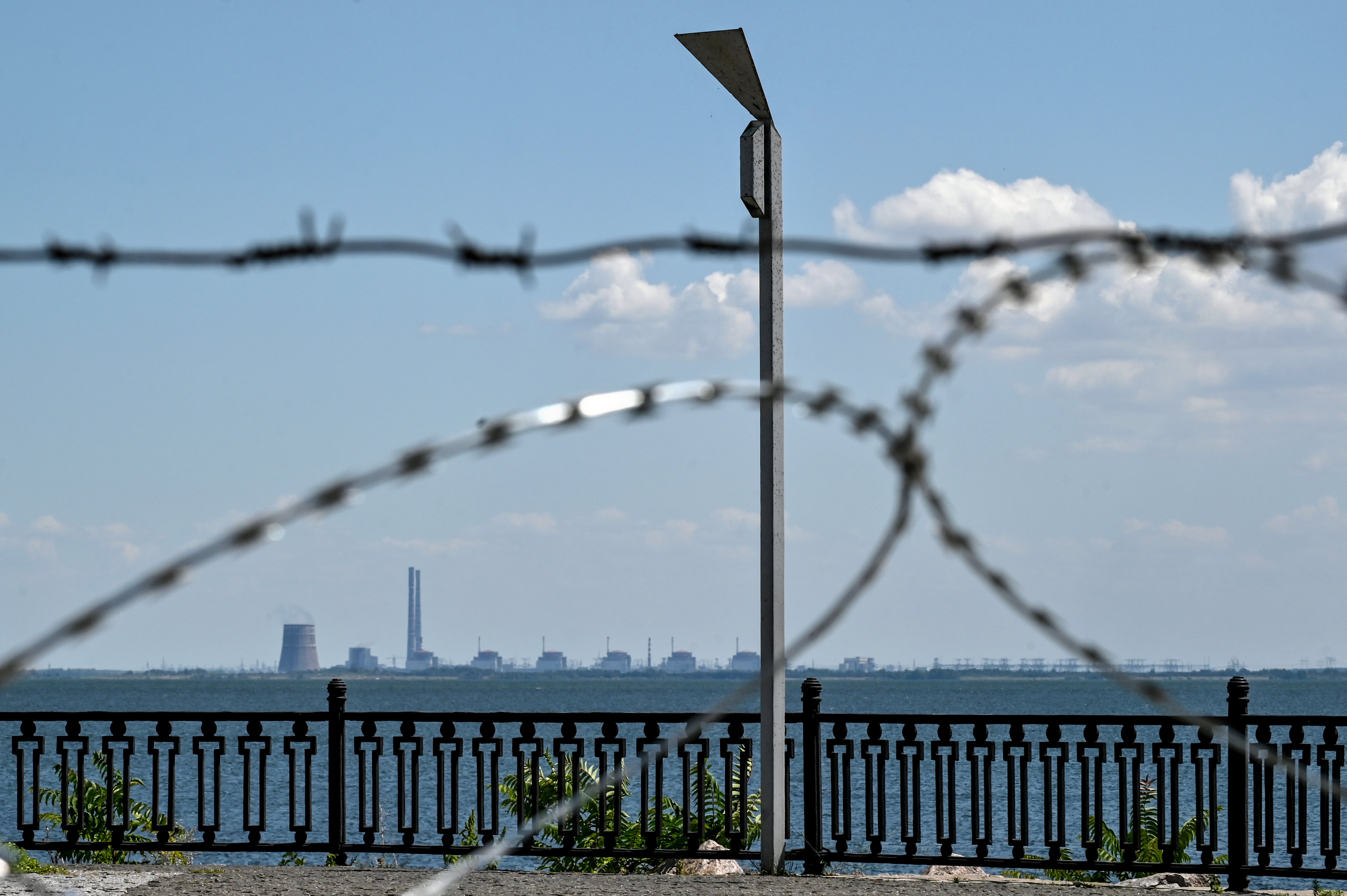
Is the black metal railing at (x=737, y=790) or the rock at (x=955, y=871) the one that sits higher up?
the black metal railing at (x=737, y=790)

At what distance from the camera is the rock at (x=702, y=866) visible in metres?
9.92

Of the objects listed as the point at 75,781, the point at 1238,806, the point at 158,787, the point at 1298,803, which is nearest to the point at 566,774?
the point at 158,787

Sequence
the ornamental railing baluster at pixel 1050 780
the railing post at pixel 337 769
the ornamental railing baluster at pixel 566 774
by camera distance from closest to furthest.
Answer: the ornamental railing baluster at pixel 1050 780 < the ornamental railing baluster at pixel 566 774 < the railing post at pixel 337 769

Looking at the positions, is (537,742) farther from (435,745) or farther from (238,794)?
(238,794)

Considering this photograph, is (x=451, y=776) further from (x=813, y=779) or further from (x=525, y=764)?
(x=813, y=779)

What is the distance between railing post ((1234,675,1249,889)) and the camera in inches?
352

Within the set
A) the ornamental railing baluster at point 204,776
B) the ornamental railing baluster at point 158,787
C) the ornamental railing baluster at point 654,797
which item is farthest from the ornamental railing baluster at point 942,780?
the ornamental railing baluster at point 158,787

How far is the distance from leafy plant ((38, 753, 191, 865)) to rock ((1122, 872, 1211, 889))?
7.02m

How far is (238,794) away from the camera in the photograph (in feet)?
173

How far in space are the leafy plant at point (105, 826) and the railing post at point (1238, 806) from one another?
749 centimetres

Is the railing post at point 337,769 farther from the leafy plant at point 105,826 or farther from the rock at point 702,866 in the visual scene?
the rock at point 702,866

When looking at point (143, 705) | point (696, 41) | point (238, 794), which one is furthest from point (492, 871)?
point (143, 705)

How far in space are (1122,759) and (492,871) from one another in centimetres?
439

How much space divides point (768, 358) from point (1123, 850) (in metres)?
4.24
